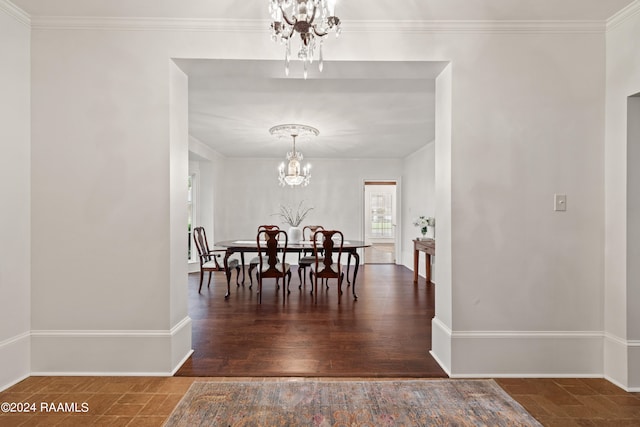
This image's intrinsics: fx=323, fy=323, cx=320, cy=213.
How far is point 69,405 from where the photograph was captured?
6.38 feet

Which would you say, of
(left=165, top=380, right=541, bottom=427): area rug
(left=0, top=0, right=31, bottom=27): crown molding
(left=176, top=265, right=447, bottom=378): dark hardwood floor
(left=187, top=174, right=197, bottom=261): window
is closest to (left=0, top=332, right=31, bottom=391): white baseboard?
(left=176, top=265, right=447, bottom=378): dark hardwood floor

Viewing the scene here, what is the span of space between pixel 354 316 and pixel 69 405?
2.52 meters

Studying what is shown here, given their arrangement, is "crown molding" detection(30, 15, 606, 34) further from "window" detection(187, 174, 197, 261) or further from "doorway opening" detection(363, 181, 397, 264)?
"doorway opening" detection(363, 181, 397, 264)

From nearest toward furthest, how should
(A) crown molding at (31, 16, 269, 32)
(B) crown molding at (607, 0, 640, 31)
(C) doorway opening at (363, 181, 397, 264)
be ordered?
1. (B) crown molding at (607, 0, 640, 31)
2. (A) crown molding at (31, 16, 269, 32)
3. (C) doorway opening at (363, 181, 397, 264)

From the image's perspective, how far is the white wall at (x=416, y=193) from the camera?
5688 mm

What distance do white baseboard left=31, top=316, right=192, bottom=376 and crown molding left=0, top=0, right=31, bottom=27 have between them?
2159 mm

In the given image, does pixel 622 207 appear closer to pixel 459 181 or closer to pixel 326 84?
pixel 459 181

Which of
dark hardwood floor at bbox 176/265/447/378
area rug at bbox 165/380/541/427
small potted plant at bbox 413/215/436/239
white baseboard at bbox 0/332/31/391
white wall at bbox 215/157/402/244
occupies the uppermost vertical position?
white wall at bbox 215/157/402/244

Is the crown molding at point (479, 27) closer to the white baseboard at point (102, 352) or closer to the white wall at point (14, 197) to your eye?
the white wall at point (14, 197)

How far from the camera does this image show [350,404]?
1.96m

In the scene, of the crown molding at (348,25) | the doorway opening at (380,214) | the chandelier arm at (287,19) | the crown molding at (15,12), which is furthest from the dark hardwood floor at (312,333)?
the doorway opening at (380,214)

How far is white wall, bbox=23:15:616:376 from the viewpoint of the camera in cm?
230

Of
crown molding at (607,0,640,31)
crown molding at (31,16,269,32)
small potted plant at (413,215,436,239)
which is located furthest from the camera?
small potted plant at (413,215,436,239)

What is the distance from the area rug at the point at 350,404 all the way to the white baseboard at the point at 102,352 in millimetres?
368
